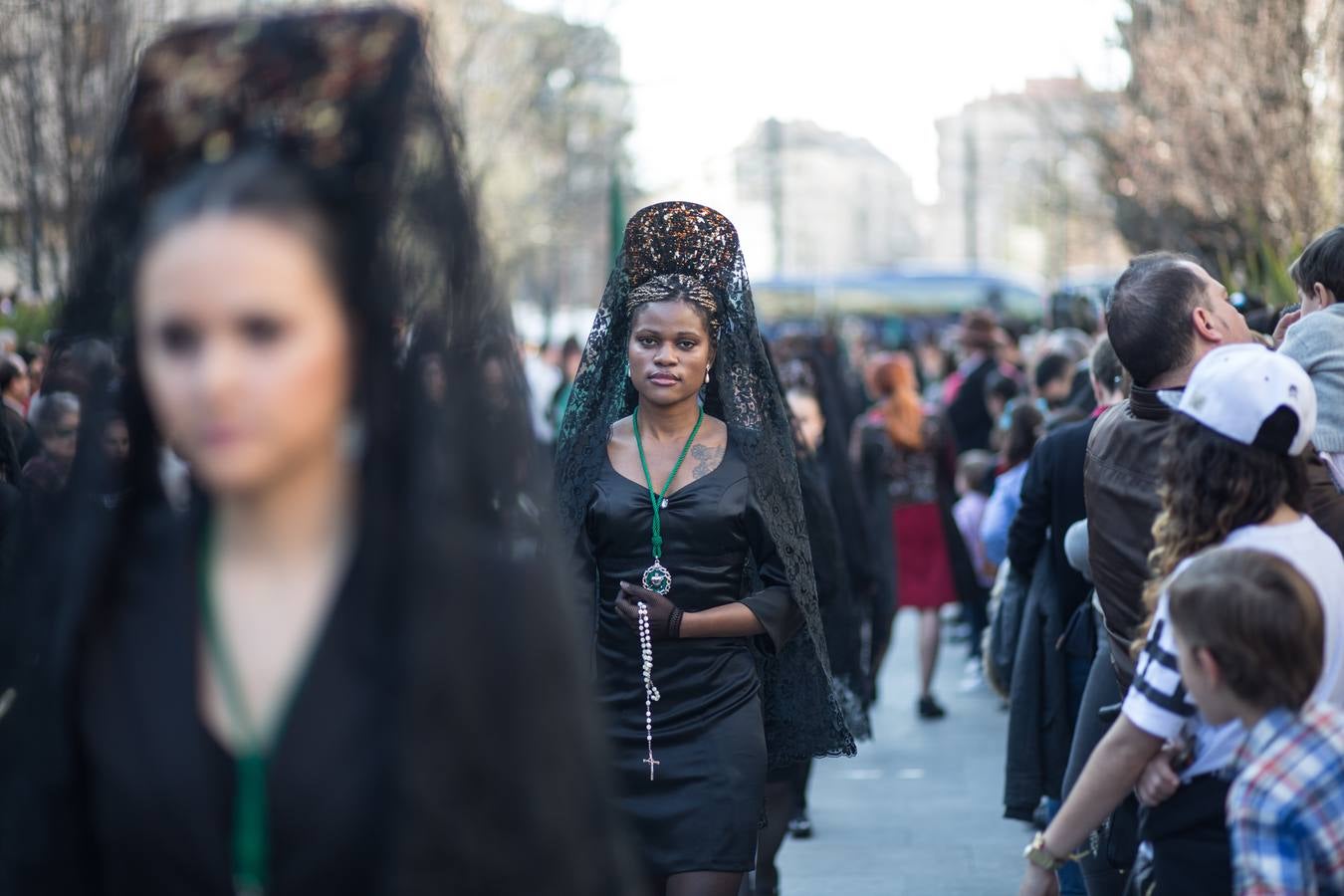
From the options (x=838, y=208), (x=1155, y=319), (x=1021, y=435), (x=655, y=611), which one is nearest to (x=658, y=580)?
(x=655, y=611)

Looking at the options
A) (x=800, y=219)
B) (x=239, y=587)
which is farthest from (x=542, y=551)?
(x=800, y=219)

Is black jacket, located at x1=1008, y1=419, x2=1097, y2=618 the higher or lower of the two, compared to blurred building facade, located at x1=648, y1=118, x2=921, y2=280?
lower

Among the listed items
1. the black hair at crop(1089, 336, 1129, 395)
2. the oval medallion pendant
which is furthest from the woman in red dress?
the oval medallion pendant

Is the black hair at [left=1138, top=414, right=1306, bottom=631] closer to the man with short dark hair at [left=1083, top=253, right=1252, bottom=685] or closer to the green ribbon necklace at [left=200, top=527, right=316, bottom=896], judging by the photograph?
the man with short dark hair at [left=1083, top=253, right=1252, bottom=685]

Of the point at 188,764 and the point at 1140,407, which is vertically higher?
the point at 1140,407

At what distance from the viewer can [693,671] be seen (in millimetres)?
4410

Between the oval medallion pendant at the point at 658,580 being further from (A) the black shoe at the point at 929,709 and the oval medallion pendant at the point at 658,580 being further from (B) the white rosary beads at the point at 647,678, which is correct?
(A) the black shoe at the point at 929,709

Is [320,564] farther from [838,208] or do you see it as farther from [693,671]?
[838,208]

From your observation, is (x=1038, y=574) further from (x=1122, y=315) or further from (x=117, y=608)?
(x=117, y=608)

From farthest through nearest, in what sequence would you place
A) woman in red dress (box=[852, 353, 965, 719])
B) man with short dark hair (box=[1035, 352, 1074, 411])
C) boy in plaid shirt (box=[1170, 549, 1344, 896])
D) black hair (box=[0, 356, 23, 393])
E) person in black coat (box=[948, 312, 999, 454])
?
1. person in black coat (box=[948, 312, 999, 454])
2. woman in red dress (box=[852, 353, 965, 719])
3. man with short dark hair (box=[1035, 352, 1074, 411])
4. black hair (box=[0, 356, 23, 393])
5. boy in plaid shirt (box=[1170, 549, 1344, 896])

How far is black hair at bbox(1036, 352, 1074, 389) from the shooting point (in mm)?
9602

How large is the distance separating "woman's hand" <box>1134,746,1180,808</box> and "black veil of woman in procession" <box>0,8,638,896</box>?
1.53 m

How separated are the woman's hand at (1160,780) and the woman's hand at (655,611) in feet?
4.94

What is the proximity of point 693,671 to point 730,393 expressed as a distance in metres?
0.81
